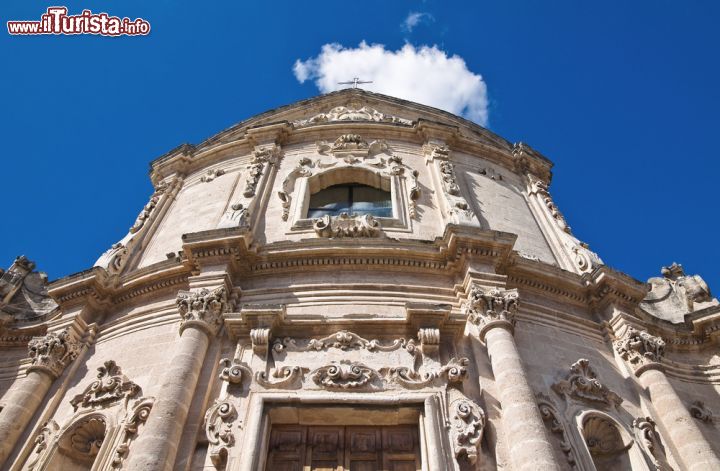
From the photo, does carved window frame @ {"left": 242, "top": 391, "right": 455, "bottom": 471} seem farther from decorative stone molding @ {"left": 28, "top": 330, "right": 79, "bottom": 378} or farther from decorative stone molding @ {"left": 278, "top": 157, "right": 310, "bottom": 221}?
decorative stone molding @ {"left": 278, "top": 157, "right": 310, "bottom": 221}

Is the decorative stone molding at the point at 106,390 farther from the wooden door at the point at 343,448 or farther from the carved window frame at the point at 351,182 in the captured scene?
the carved window frame at the point at 351,182

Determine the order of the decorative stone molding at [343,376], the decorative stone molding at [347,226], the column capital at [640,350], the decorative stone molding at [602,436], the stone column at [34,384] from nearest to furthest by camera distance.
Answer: the decorative stone molding at [343,376], the decorative stone molding at [602,436], the stone column at [34,384], the column capital at [640,350], the decorative stone molding at [347,226]

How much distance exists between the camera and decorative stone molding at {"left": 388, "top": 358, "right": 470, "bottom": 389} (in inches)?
352

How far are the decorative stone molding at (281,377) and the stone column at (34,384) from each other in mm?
4097

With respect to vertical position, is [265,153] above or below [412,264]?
above

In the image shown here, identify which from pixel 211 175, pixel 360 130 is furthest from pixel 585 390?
pixel 211 175

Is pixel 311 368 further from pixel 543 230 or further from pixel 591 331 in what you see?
pixel 543 230

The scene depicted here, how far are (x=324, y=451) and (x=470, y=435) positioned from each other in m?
2.05

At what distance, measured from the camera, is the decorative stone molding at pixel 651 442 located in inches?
356

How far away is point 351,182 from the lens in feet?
49.2

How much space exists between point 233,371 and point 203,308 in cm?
149

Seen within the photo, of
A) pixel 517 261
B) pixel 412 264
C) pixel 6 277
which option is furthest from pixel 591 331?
pixel 6 277

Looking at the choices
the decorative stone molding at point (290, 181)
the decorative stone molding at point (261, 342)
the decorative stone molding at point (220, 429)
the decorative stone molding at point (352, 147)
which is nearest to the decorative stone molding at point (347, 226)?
the decorative stone molding at point (290, 181)

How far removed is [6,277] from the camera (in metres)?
14.9
